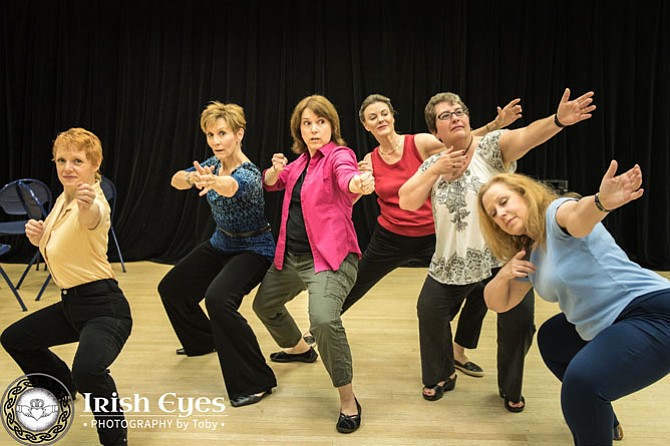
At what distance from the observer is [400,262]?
9.80 feet

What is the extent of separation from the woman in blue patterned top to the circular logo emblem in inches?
26.5

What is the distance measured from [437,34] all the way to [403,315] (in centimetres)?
315

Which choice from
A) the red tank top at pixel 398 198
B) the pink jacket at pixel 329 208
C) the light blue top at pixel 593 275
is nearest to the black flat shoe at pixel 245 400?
the pink jacket at pixel 329 208

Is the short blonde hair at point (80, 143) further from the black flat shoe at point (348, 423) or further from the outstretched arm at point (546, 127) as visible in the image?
the outstretched arm at point (546, 127)

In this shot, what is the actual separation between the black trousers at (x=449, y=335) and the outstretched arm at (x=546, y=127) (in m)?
0.58

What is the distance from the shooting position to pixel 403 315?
13.1ft

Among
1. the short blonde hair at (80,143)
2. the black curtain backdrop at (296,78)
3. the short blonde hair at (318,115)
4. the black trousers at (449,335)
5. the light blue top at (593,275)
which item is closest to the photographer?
the light blue top at (593,275)

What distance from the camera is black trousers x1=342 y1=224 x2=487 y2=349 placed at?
2920mm

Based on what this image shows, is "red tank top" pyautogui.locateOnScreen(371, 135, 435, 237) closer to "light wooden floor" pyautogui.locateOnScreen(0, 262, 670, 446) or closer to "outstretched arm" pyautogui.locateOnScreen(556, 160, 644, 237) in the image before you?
"light wooden floor" pyautogui.locateOnScreen(0, 262, 670, 446)

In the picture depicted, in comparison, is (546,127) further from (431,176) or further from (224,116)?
(224,116)

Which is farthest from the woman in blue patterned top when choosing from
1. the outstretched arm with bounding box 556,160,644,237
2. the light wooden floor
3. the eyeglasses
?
the outstretched arm with bounding box 556,160,644,237

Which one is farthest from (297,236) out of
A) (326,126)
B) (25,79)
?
(25,79)

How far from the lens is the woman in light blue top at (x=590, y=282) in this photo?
1.62 metres

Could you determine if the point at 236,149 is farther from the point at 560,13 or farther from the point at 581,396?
the point at 560,13
